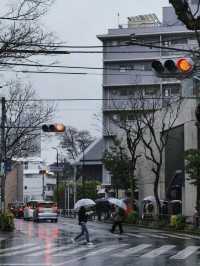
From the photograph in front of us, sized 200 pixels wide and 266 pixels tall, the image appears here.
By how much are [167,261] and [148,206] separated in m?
34.6

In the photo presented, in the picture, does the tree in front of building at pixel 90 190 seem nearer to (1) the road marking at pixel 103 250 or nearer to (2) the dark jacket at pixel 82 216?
(2) the dark jacket at pixel 82 216

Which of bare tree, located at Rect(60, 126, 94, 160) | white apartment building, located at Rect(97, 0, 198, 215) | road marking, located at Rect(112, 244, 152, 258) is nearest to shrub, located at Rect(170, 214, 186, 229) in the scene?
road marking, located at Rect(112, 244, 152, 258)

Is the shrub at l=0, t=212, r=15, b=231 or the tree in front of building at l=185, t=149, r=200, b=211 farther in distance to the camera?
the tree in front of building at l=185, t=149, r=200, b=211

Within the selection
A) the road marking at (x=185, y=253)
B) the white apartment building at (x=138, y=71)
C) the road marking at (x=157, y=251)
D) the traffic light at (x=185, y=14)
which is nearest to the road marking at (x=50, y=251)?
the road marking at (x=157, y=251)

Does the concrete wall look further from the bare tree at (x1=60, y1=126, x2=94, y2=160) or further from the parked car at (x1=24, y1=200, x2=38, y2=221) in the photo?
the parked car at (x1=24, y1=200, x2=38, y2=221)

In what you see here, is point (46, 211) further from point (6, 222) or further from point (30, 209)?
point (6, 222)

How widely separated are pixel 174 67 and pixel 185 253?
9749 millimetres

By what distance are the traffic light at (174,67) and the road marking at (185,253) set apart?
7814 millimetres

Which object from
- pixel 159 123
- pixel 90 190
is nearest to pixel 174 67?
pixel 159 123

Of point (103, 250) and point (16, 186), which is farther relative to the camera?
point (16, 186)

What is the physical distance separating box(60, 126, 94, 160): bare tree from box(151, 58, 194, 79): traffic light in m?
86.3

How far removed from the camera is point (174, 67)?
51.9 feet

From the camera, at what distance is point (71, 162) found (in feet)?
356

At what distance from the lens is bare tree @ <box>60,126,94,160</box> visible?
104250 millimetres
